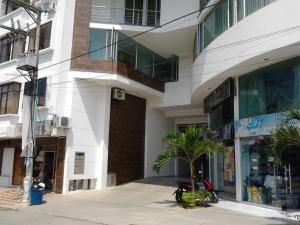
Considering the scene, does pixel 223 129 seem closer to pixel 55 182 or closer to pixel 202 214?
pixel 202 214

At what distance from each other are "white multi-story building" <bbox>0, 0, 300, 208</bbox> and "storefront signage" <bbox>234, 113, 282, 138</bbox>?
41mm

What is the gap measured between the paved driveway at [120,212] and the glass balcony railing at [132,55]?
290 inches

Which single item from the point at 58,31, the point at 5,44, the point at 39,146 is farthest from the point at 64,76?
the point at 5,44

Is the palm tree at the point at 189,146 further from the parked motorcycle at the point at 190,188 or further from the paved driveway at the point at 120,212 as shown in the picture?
the paved driveway at the point at 120,212

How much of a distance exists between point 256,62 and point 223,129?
160 inches

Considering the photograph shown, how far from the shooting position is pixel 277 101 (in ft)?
41.3

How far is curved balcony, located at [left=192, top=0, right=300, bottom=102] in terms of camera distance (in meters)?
11.1

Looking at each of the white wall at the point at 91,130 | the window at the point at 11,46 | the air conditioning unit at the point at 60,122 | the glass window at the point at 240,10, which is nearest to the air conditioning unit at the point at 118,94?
the white wall at the point at 91,130

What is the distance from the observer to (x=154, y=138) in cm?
2297

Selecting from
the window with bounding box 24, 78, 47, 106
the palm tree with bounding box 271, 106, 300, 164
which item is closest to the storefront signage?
the palm tree with bounding box 271, 106, 300, 164

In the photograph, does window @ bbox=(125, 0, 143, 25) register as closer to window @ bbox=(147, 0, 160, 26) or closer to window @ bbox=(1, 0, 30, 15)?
window @ bbox=(147, 0, 160, 26)

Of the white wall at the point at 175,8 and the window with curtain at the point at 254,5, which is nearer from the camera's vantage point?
the window with curtain at the point at 254,5

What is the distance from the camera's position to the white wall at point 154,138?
72.7ft

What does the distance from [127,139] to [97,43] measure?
576 centimetres
